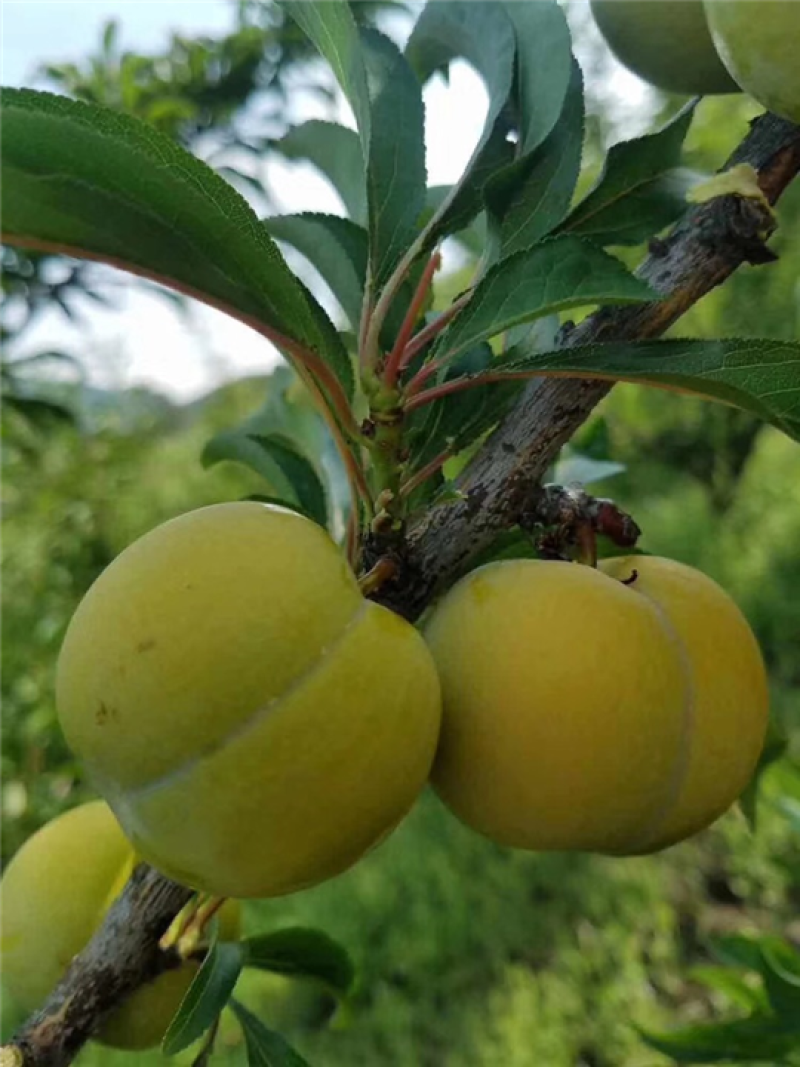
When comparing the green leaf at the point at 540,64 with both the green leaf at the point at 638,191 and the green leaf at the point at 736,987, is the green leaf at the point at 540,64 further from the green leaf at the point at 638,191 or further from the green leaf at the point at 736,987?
the green leaf at the point at 736,987

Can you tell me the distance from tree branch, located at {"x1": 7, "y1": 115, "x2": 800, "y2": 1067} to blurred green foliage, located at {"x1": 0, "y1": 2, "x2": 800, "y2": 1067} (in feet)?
3.09

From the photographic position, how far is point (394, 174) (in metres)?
0.47

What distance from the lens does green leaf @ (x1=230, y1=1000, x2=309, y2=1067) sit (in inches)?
21.0

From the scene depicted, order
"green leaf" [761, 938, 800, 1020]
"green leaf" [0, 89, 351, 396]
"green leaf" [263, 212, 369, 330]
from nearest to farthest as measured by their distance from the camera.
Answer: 1. "green leaf" [0, 89, 351, 396]
2. "green leaf" [263, 212, 369, 330]
3. "green leaf" [761, 938, 800, 1020]

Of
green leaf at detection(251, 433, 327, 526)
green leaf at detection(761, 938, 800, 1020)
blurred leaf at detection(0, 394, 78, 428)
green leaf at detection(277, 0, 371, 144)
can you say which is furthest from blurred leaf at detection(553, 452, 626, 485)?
blurred leaf at detection(0, 394, 78, 428)

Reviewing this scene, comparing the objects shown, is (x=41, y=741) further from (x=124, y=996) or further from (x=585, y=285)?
(x=585, y=285)

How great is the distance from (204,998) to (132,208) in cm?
32

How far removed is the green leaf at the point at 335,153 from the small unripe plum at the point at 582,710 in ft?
0.76

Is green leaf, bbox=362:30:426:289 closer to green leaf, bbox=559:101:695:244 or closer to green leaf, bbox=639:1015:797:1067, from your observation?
green leaf, bbox=559:101:695:244

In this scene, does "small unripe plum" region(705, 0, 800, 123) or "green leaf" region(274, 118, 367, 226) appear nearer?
"small unripe plum" region(705, 0, 800, 123)

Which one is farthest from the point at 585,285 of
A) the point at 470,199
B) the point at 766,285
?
the point at 766,285

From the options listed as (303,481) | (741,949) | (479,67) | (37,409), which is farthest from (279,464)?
(37,409)

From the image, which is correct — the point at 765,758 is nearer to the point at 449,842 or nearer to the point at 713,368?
the point at 713,368

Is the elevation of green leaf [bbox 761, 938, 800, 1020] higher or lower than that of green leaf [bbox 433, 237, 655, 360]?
lower
